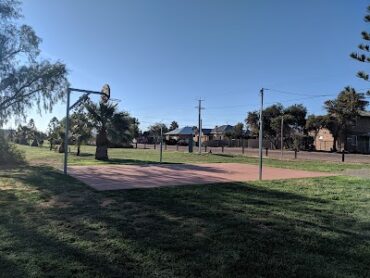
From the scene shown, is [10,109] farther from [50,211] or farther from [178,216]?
[178,216]

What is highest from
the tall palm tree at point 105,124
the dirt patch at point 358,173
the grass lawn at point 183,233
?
the tall palm tree at point 105,124

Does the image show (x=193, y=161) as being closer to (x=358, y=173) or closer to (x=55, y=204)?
(x=358, y=173)

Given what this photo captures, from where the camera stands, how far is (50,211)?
7930 mm

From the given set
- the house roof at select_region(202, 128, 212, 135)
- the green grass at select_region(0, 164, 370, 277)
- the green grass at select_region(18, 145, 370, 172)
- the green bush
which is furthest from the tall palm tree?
the house roof at select_region(202, 128, 212, 135)

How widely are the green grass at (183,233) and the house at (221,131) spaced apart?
78.8m

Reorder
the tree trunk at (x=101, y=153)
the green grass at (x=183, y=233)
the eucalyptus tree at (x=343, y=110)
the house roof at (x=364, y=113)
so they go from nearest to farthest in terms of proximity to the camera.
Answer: the green grass at (x=183, y=233), the tree trunk at (x=101, y=153), the eucalyptus tree at (x=343, y=110), the house roof at (x=364, y=113)

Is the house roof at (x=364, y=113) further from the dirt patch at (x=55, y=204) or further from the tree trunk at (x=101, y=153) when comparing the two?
the dirt patch at (x=55, y=204)

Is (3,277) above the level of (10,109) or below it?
below

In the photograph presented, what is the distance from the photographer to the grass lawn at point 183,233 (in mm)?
4695

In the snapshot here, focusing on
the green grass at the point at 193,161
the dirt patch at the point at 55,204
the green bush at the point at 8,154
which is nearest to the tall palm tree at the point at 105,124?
the green grass at the point at 193,161

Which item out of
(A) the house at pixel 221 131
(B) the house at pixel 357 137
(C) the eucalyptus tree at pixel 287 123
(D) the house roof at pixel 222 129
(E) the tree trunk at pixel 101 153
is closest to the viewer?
(E) the tree trunk at pixel 101 153

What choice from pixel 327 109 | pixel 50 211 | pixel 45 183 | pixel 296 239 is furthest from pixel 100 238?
pixel 327 109

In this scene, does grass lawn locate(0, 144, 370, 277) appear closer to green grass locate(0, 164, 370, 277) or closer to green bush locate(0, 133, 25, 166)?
green grass locate(0, 164, 370, 277)

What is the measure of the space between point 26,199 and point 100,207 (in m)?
2.24
